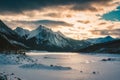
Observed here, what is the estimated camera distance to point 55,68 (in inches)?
3339

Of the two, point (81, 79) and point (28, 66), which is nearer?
point (81, 79)

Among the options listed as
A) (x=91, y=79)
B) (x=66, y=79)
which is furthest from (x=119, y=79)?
(x=66, y=79)

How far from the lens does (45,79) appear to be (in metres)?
54.6

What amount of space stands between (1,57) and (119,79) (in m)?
53.2

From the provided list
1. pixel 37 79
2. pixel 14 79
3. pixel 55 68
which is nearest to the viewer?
pixel 14 79

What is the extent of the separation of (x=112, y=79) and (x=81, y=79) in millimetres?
6168

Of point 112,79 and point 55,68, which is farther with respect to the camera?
point 55,68

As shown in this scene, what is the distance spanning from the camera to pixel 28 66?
86.6 m

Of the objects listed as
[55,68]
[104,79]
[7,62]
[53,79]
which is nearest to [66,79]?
[53,79]

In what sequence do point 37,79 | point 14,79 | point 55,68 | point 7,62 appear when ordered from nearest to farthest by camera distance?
point 14,79 → point 37,79 → point 55,68 → point 7,62

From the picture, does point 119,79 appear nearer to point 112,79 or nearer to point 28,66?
point 112,79

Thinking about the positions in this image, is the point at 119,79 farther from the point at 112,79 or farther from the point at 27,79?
the point at 27,79

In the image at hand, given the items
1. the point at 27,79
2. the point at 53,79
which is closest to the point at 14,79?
the point at 27,79

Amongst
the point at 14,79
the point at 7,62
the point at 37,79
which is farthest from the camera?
the point at 7,62
